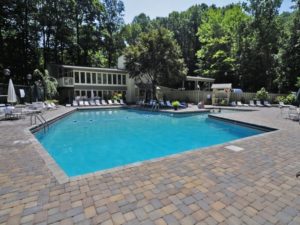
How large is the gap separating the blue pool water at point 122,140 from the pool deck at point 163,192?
202 cm

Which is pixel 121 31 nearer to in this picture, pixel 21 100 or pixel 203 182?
pixel 21 100

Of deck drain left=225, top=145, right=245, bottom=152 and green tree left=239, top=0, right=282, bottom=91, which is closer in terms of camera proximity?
deck drain left=225, top=145, right=245, bottom=152

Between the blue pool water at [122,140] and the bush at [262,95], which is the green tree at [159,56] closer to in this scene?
the bush at [262,95]

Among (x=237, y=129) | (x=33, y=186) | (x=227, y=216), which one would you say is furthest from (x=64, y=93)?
(x=227, y=216)

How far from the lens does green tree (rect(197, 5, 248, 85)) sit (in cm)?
2866

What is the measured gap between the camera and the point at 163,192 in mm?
3109

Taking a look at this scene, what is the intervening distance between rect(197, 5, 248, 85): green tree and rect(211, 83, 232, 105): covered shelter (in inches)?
339

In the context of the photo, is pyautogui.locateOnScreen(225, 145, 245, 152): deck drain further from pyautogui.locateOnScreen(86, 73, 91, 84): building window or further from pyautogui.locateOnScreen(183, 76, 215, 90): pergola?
pyautogui.locateOnScreen(183, 76, 215, 90): pergola

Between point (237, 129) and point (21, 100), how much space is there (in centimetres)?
1694

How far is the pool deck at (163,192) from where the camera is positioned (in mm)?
2504

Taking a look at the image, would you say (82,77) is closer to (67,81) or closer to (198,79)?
(67,81)

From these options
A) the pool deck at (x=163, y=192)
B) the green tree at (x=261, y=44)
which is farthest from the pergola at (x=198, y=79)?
the pool deck at (x=163, y=192)

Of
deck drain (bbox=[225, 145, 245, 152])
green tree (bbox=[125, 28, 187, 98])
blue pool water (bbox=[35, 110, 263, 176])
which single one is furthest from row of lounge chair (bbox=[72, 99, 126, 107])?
deck drain (bbox=[225, 145, 245, 152])

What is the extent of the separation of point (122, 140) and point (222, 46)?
27287 mm
